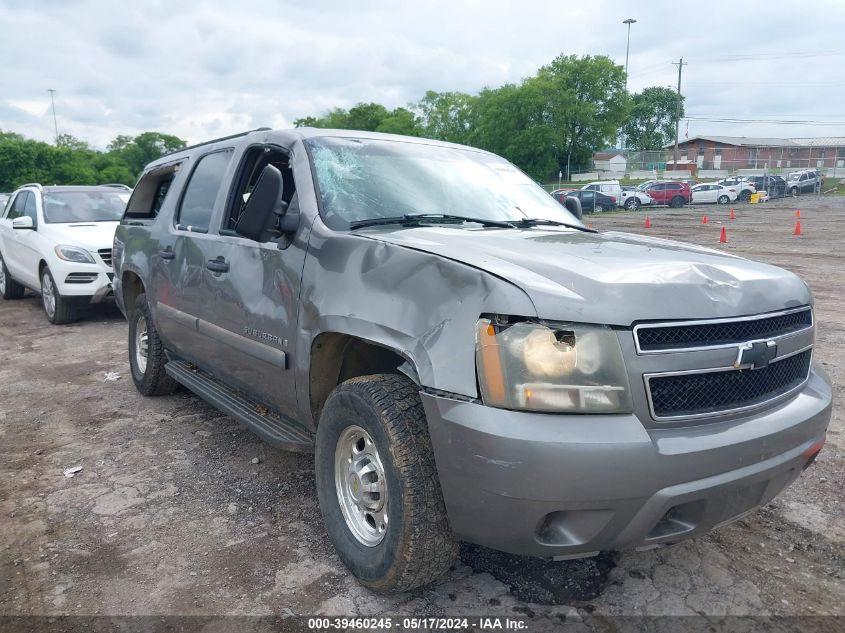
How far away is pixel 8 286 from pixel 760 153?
64257mm

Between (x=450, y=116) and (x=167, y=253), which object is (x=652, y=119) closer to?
(x=450, y=116)

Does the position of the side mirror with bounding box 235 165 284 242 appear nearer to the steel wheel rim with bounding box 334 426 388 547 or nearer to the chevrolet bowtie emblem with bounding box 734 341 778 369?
the steel wheel rim with bounding box 334 426 388 547

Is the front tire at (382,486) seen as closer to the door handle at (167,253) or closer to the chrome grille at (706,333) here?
the chrome grille at (706,333)

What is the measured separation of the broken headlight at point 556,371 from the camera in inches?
84.6

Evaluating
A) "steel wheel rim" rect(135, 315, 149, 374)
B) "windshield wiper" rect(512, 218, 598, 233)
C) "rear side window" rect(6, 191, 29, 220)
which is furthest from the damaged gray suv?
"rear side window" rect(6, 191, 29, 220)

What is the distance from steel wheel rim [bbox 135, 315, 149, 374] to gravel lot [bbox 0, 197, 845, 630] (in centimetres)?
47

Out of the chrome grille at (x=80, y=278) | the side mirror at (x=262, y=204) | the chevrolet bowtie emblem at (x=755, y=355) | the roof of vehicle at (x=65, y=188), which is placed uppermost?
the roof of vehicle at (x=65, y=188)

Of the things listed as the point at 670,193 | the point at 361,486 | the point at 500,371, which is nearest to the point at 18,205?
the point at 361,486

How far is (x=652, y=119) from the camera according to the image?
109 metres

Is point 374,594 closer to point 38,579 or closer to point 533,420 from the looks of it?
point 533,420

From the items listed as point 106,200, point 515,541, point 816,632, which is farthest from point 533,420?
point 106,200

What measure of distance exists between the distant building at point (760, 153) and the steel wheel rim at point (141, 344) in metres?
49.3

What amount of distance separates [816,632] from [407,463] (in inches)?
63.3

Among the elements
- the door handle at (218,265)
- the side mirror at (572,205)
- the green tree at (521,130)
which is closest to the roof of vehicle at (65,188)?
the door handle at (218,265)
